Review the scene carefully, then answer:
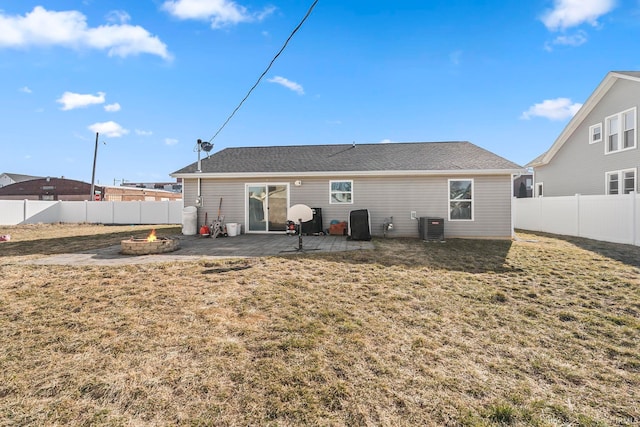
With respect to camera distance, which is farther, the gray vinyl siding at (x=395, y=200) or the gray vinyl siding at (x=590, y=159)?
the gray vinyl siding at (x=590, y=159)

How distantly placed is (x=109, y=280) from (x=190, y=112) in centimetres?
975

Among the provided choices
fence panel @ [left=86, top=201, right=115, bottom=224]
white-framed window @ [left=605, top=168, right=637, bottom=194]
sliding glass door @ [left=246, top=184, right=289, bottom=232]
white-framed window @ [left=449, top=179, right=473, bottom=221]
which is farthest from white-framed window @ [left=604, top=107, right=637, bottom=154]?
fence panel @ [left=86, top=201, right=115, bottom=224]

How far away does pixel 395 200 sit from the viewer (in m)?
10.5

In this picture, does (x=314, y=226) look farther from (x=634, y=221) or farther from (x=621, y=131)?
(x=621, y=131)

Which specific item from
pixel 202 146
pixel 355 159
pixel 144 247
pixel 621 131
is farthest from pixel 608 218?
pixel 202 146

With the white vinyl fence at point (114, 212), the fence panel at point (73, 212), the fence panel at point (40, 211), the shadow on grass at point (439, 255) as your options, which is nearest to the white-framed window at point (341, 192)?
the shadow on grass at point (439, 255)

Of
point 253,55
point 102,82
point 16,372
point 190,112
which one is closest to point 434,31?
point 253,55

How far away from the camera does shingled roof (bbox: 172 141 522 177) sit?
1041 cm

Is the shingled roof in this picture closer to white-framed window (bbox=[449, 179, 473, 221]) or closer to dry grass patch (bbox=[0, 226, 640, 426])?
white-framed window (bbox=[449, 179, 473, 221])

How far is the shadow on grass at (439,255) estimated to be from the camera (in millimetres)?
6023

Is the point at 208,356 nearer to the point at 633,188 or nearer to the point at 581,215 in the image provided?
the point at 581,215

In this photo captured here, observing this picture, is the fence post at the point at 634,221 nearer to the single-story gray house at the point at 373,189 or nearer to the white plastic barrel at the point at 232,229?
the single-story gray house at the point at 373,189

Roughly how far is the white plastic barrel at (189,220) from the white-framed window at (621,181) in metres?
17.6

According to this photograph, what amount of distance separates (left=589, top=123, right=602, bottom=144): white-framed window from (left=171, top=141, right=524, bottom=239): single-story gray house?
6398 mm
